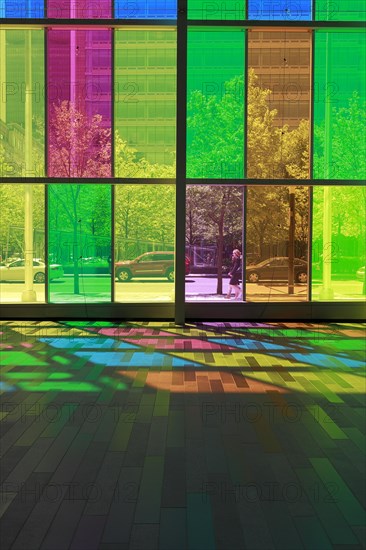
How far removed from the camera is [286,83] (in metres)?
11.3

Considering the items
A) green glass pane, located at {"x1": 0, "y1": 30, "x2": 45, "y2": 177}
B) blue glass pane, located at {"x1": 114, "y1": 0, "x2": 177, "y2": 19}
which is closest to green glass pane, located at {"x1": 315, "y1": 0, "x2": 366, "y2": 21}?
blue glass pane, located at {"x1": 114, "y1": 0, "x2": 177, "y2": 19}

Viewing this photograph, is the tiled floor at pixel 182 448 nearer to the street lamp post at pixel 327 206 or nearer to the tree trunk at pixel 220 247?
the tree trunk at pixel 220 247

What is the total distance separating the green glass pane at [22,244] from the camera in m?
11.4

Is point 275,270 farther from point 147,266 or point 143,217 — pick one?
point 143,217

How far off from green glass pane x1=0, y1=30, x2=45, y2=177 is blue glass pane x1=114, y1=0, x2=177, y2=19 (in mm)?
1646

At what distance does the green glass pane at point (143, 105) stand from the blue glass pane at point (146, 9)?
0.35 meters

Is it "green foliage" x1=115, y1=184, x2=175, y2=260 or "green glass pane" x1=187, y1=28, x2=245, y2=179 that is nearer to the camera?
"green glass pane" x1=187, y1=28, x2=245, y2=179

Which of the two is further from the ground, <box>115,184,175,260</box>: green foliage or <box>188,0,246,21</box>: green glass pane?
<box>188,0,246,21</box>: green glass pane

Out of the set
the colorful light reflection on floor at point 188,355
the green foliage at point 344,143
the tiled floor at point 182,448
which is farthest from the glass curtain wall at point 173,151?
the tiled floor at point 182,448

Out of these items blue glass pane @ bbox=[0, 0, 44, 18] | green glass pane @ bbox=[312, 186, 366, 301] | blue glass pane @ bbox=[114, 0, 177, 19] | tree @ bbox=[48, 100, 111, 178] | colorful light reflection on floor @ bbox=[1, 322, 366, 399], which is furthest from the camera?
green glass pane @ bbox=[312, 186, 366, 301]

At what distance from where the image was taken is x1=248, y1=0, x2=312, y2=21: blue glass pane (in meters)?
11.1

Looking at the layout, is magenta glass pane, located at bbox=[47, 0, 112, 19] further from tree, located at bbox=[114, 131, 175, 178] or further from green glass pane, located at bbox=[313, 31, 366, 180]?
green glass pane, located at bbox=[313, 31, 366, 180]

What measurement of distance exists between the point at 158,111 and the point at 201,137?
0.99 metres

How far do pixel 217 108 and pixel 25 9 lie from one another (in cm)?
417
